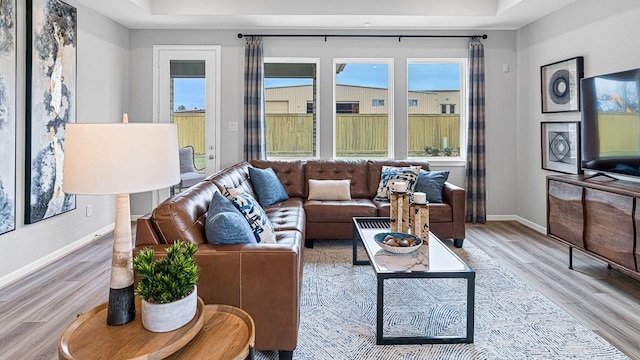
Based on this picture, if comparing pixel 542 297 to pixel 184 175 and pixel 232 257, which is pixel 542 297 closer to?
pixel 232 257

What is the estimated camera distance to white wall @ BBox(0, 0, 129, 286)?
317 cm

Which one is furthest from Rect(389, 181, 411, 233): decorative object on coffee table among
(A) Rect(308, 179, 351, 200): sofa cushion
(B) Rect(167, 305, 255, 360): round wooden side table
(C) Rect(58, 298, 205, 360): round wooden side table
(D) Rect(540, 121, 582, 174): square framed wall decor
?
(D) Rect(540, 121, 582, 174): square framed wall decor

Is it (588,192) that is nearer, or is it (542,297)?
(542,297)

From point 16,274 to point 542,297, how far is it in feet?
13.5

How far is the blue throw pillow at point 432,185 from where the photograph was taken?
4.20m

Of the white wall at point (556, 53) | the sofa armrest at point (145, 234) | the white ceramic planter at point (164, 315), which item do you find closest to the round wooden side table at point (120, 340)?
the white ceramic planter at point (164, 315)

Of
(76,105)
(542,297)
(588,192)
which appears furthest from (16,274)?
(588,192)

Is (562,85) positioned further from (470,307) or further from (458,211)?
(470,307)

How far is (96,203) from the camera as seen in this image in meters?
4.37

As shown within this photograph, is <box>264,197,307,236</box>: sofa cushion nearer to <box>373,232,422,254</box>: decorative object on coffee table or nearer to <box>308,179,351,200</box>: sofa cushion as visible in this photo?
<box>308,179,351,200</box>: sofa cushion

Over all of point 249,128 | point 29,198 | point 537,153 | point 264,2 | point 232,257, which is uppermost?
point 264,2

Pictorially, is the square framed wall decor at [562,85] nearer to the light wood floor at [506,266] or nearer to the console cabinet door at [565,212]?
the console cabinet door at [565,212]

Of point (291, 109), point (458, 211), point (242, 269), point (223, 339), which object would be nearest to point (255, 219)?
point (242, 269)

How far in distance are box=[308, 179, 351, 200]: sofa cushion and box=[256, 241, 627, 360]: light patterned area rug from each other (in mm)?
1196
